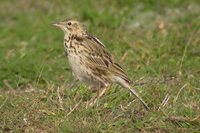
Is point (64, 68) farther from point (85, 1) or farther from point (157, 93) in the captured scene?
point (85, 1)

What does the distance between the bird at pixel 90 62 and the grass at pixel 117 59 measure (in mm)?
138

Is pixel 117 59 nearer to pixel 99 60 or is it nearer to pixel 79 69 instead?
pixel 99 60

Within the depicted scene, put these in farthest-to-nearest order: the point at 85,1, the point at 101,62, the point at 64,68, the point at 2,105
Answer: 1. the point at 85,1
2. the point at 64,68
3. the point at 101,62
4. the point at 2,105

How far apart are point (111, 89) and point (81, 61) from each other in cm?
48

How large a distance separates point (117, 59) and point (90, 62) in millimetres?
1512

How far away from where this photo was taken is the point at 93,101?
26.0 feet

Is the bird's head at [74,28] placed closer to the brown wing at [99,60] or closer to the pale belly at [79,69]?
the brown wing at [99,60]

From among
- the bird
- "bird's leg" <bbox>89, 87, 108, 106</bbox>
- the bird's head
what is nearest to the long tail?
the bird

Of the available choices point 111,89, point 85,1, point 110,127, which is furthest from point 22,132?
point 85,1

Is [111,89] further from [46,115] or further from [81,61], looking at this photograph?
[46,115]

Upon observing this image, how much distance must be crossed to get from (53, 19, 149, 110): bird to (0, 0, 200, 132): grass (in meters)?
0.14

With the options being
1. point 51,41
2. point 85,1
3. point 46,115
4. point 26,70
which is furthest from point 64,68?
point 85,1

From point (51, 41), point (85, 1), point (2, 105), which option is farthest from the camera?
point (85, 1)

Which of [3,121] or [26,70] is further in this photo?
[26,70]
